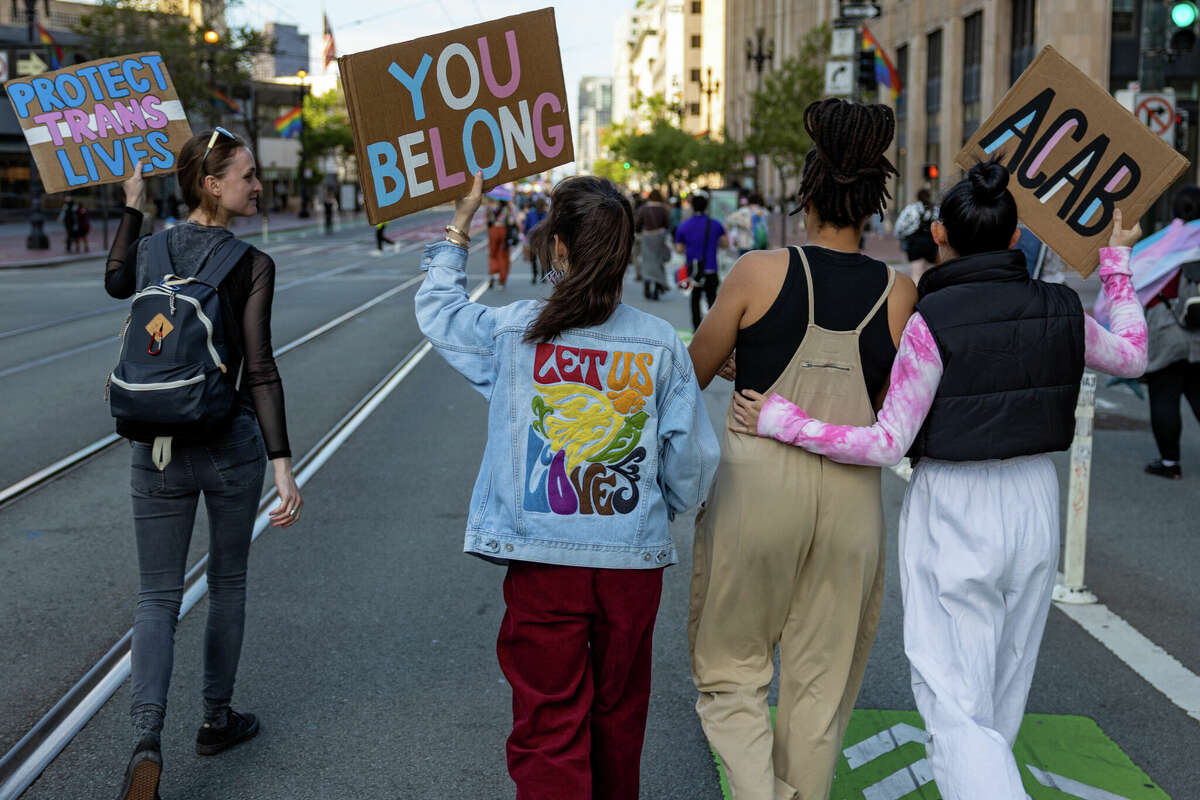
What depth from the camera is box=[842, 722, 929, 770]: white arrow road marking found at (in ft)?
13.3

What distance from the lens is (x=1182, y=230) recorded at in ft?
26.0

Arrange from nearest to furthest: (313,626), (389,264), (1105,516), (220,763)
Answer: (220,763)
(313,626)
(1105,516)
(389,264)

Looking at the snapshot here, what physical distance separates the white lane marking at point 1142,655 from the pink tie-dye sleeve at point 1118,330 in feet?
5.62

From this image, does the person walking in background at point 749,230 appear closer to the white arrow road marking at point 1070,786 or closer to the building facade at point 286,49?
the white arrow road marking at point 1070,786

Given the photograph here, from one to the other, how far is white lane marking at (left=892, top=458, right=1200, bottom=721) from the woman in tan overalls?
1276 mm

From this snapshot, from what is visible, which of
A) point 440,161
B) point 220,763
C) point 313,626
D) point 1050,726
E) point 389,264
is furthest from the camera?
point 389,264

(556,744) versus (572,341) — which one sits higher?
(572,341)

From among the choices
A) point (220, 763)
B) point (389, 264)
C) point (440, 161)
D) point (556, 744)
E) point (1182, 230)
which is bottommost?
point (389, 264)

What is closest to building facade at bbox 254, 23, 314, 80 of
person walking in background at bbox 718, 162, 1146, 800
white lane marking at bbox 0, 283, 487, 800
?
white lane marking at bbox 0, 283, 487, 800

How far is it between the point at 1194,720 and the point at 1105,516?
10.3 ft

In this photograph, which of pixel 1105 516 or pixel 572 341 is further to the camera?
pixel 1105 516

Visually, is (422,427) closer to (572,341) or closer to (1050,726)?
(1050,726)

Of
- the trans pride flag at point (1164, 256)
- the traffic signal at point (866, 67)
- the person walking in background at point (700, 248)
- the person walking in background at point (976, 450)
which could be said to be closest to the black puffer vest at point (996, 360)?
the person walking in background at point (976, 450)

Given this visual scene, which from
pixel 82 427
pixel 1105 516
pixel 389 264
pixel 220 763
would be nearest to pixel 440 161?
pixel 220 763
